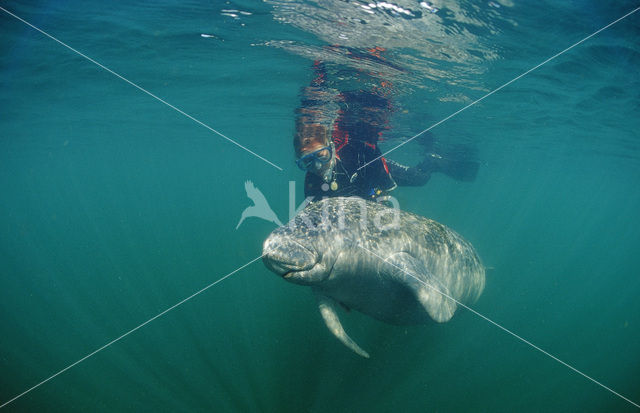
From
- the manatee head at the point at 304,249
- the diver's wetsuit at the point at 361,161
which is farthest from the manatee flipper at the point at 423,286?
the diver's wetsuit at the point at 361,161

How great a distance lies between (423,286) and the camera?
15.1ft

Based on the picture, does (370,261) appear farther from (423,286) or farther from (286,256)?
(286,256)

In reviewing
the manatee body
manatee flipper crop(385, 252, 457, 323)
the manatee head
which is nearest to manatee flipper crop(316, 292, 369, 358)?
the manatee body

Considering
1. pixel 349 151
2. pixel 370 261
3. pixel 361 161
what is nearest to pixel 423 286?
pixel 370 261

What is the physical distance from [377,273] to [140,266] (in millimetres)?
15306

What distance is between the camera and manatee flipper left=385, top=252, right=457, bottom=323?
15.0ft

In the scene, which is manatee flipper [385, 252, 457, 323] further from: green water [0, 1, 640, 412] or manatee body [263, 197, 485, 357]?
green water [0, 1, 640, 412]

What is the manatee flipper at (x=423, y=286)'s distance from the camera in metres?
4.57

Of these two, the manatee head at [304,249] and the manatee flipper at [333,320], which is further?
the manatee flipper at [333,320]

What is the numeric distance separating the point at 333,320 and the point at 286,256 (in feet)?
6.49

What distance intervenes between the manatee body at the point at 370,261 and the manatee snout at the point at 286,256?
1 centimetres

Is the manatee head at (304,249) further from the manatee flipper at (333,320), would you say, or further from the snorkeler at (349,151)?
the snorkeler at (349,151)

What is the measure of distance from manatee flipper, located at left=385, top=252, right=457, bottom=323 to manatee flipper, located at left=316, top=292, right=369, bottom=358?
4.74ft

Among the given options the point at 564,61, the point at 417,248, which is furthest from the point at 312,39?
the point at 564,61
